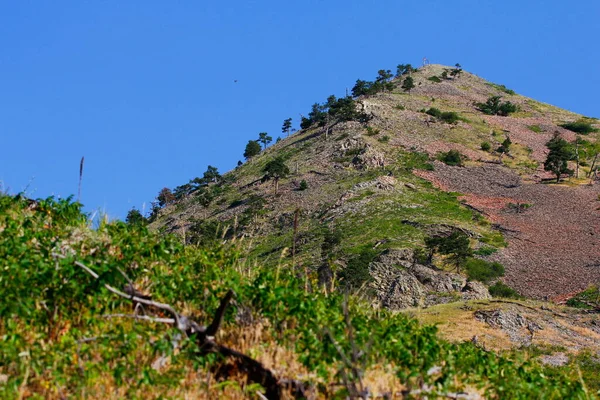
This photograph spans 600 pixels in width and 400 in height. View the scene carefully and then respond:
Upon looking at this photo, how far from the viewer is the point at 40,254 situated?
7641 mm

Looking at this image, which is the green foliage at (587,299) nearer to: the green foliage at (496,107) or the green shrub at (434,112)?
the green shrub at (434,112)

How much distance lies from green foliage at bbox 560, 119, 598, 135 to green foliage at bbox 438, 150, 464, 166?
30.6 m

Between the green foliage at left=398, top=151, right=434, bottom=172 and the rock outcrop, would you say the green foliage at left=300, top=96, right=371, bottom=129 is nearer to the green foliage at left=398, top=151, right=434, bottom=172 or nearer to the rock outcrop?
the green foliage at left=398, top=151, right=434, bottom=172

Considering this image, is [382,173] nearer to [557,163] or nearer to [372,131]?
[372,131]

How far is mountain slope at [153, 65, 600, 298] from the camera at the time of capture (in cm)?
5894

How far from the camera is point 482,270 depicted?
54500 mm

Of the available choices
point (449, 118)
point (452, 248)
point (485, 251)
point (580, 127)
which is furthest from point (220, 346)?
point (580, 127)

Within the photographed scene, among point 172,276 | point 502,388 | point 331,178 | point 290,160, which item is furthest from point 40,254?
point 290,160

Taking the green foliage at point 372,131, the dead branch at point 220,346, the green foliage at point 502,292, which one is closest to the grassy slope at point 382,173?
the green foliage at point 372,131

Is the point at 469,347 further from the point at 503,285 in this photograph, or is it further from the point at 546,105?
the point at 546,105

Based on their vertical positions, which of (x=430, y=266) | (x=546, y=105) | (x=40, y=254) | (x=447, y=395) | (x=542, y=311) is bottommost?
(x=447, y=395)

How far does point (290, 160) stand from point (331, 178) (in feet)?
46.6

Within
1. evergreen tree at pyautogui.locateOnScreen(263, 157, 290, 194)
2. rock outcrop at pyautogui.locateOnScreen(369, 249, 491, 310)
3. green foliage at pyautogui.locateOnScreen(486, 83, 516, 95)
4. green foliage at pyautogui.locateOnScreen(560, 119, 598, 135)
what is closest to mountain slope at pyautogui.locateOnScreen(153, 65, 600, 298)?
evergreen tree at pyautogui.locateOnScreen(263, 157, 290, 194)

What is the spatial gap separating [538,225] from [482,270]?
1675 cm
